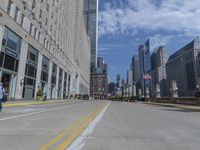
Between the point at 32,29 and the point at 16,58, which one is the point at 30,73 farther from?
the point at 32,29

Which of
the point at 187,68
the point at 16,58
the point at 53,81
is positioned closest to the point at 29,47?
the point at 16,58

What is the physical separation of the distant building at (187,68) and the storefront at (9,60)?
351 ft

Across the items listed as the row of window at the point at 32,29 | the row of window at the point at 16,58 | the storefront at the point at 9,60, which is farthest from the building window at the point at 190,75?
the storefront at the point at 9,60

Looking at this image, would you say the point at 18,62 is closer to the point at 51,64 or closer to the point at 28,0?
the point at 28,0

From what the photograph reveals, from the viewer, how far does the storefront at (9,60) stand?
1092 inches

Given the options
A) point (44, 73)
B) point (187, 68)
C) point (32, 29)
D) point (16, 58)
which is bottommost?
point (44, 73)

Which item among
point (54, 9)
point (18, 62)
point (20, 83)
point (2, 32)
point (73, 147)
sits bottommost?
point (73, 147)

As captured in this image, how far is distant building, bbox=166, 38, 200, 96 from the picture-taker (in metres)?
127

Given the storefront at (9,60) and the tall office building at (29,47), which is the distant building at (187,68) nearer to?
the tall office building at (29,47)

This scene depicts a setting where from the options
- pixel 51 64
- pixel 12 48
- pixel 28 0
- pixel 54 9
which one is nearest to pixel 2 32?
pixel 12 48

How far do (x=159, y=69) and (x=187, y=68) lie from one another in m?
34.9

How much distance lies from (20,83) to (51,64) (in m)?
18.3

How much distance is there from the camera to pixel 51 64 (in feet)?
165

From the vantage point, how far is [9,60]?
2945 cm
